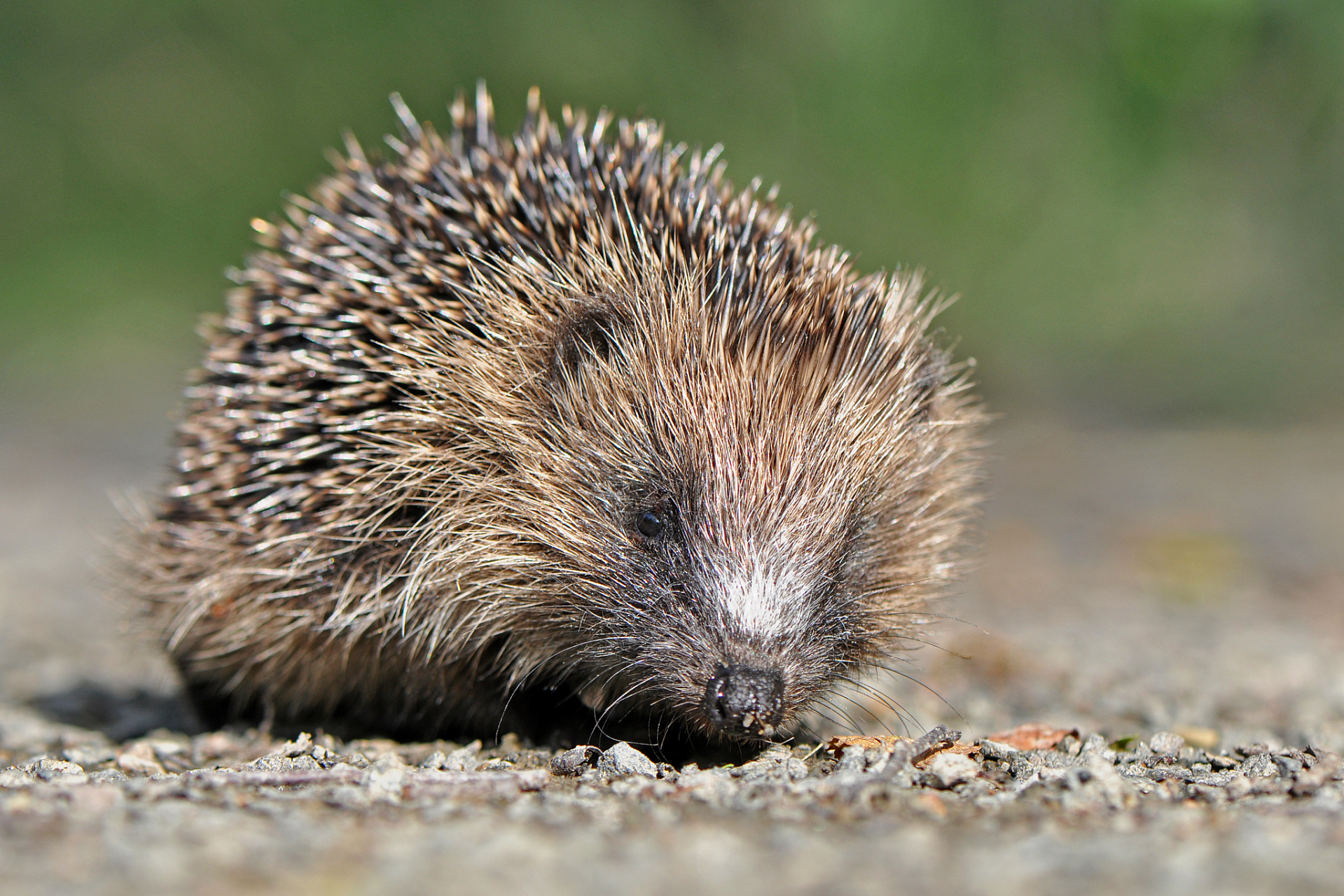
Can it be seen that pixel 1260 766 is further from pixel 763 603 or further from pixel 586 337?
pixel 586 337

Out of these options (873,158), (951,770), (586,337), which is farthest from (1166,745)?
(873,158)

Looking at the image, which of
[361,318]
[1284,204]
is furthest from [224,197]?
[361,318]

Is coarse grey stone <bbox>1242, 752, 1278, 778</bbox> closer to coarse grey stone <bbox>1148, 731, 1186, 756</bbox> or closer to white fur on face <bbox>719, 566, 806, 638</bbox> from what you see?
coarse grey stone <bbox>1148, 731, 1186, 756</bbox>

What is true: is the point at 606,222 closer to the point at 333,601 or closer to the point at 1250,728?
the point at 333,601

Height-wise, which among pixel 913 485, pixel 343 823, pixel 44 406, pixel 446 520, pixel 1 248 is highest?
pixel 1 248

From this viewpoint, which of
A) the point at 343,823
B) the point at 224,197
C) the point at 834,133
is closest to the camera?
→ the point at 343,823

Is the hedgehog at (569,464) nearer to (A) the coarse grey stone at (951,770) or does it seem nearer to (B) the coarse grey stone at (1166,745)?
(A) the coarse grey stone at (951,770)

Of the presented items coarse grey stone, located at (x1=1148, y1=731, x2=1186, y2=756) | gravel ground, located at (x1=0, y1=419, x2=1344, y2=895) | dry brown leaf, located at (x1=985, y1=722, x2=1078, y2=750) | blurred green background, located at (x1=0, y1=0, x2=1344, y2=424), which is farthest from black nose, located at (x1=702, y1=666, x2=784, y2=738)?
blurred green background, located at (x1=0, y1=0, x2=1344, y2=424)
